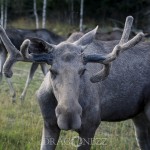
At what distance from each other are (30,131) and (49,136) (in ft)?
5.63

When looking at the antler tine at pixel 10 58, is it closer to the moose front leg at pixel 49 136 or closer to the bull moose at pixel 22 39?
the moose front leg at pixel 49 136

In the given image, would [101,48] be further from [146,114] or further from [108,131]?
[108,131]

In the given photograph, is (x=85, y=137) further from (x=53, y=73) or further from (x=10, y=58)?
(x=10, y=58)

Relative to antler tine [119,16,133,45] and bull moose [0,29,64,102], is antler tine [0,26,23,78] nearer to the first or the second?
antler tine [119,16,133,45]

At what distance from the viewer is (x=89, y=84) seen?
Result: 504cm

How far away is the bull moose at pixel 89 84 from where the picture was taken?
426cm

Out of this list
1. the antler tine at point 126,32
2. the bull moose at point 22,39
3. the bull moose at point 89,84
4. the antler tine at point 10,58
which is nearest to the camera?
the bull moose at point 89,84

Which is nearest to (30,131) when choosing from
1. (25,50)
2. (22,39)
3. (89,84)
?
(89,84)

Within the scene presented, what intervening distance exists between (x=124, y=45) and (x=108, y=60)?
0.30 meters

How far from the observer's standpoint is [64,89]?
4.20 metres

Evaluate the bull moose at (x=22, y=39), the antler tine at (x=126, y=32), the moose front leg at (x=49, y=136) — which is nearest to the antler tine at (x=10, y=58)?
the moose front leg at (x=49, y=136)

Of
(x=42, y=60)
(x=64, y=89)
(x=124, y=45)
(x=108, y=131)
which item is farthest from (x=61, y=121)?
(x=108, y=131)

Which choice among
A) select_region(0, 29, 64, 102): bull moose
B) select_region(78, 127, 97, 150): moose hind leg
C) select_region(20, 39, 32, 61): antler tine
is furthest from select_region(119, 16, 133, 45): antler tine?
select_region(0, 29, 64, 102): bull moose

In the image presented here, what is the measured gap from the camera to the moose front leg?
5.14 metres
